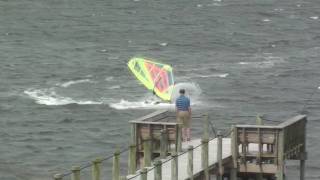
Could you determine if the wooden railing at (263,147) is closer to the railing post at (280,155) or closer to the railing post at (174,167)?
the railing post at (280,155)

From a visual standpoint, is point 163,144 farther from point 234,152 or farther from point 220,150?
point 234,152

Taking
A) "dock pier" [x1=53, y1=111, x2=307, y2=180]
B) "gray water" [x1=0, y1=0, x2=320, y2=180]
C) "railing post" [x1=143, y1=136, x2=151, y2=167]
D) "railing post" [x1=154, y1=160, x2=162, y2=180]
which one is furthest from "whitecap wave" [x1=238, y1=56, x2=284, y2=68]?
"railing post" [x1=154, y1=160, x2=162, y2=180]

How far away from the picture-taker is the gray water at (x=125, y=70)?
46.9m

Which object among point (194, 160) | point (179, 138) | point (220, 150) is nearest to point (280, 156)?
point (220, 150)

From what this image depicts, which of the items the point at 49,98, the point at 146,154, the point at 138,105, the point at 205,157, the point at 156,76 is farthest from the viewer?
the point at 49,98

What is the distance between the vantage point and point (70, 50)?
76.0 meters

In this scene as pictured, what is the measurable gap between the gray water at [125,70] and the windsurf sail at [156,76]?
9.00ft

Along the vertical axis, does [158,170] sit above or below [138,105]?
above

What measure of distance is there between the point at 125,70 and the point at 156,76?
66.6ft

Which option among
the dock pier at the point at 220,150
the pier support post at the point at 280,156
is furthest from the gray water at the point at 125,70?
the pier support post at the point at 280,156

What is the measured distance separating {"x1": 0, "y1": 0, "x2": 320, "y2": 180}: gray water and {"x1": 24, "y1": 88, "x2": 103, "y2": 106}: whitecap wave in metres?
0.07

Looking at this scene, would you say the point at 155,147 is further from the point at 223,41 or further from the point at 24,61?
the point at 223,41

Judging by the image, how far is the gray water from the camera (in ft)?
154

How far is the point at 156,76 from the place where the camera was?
44.6m
